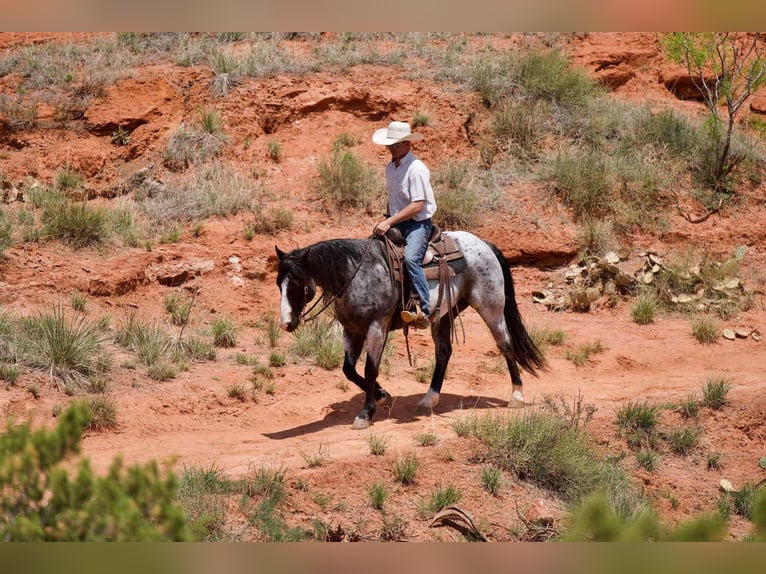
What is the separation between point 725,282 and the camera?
15.9m

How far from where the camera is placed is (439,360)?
35.6 feet

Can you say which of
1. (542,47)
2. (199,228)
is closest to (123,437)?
(199,228)

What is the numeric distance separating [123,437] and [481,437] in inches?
160

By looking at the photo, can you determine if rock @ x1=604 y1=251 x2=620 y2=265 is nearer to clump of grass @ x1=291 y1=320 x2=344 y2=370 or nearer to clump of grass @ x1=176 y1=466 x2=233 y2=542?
clump of grass @ x1=291 y1=320 x2=344 y2=370

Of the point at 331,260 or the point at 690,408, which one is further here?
the point at 690,408

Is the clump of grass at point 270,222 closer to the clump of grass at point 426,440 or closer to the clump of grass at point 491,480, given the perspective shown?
the clump of grass at point 426,440

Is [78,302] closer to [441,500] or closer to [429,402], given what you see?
[429,402]

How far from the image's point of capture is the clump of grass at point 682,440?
9859 mm

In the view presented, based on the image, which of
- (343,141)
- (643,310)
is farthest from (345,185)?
(643,310)

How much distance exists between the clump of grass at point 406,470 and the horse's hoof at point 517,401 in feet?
8.99

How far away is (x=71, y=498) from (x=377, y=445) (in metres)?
4.44

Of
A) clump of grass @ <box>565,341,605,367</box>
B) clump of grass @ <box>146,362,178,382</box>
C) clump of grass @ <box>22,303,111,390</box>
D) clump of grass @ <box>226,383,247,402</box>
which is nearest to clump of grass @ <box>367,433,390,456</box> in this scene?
clump of grass @ <box>226,383,247,402</box>

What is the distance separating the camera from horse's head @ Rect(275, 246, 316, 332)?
30.5 ft

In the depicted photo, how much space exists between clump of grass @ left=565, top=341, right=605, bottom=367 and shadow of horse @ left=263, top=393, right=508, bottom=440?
2352 mm
